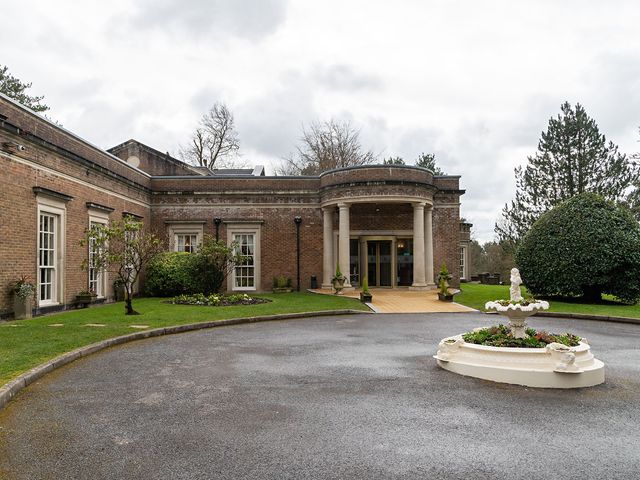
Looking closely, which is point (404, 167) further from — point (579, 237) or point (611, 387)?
point (611, 387)

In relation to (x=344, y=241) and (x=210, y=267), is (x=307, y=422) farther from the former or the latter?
(x=344, y=241)

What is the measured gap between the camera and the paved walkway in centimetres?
1453

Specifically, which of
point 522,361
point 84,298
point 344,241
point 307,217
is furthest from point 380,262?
point 522,361

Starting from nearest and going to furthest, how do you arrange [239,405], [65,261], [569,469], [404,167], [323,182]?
[569,469] < [239,405] < [65,261] < [404,167] < [323,182]

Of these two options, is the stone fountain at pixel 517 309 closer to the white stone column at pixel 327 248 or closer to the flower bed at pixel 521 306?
the flower bed at pixel 521 306

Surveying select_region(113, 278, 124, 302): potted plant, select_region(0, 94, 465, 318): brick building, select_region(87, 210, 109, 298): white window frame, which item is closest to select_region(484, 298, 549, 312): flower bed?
select_region(0, 94, 465, 318): brick building

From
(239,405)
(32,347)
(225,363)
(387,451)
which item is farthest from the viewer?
(32,347)

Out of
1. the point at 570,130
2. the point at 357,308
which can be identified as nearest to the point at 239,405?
the point at 357,308

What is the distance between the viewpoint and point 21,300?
11766mm

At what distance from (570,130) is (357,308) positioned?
2605 cm

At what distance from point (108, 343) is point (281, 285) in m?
12.9

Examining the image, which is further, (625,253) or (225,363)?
(625,253)

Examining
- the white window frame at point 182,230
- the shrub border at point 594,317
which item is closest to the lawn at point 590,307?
the shrub border at point 594,317

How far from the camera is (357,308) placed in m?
14.6
